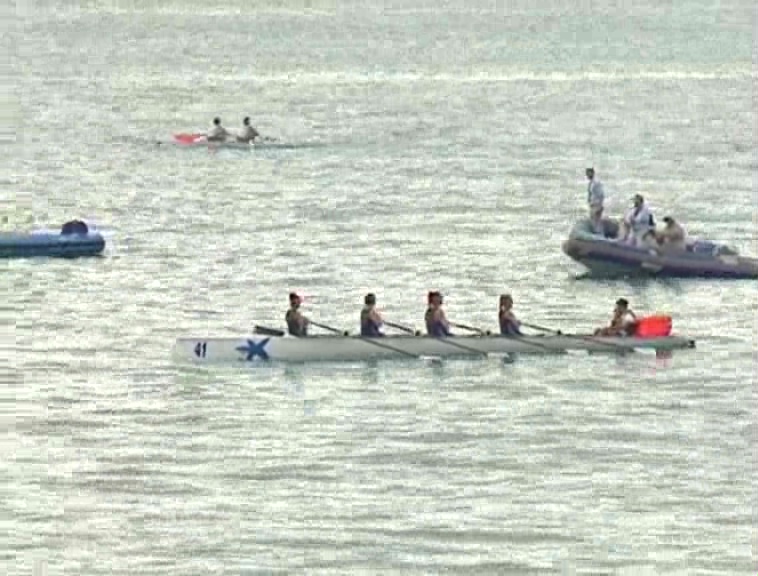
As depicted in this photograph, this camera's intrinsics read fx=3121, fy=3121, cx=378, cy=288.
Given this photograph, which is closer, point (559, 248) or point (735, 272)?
point (735, 272)

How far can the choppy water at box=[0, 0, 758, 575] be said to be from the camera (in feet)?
154

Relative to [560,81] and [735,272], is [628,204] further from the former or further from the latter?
[560,81]

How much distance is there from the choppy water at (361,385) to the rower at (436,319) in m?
0.77

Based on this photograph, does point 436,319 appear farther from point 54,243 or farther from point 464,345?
point 54,243

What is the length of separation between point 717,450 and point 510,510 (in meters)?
6.19

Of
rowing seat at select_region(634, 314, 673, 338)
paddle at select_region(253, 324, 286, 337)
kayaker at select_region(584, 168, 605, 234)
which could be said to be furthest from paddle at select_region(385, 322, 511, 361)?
kayaker at select_region(584, 168, 605, 234)

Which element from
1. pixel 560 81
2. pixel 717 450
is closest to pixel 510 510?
pixel 717 450

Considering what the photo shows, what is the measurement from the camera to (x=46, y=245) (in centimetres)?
7588

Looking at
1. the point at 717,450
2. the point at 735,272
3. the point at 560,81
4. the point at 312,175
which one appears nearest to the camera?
the point at 717,450

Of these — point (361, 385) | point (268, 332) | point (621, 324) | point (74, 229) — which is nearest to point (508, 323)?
point (621, 324)

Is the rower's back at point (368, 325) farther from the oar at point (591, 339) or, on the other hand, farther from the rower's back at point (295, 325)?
the oar at point (591, 339)

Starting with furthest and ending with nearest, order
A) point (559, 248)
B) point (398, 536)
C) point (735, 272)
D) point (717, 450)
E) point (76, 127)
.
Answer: point (76, 127), point (559, 248), point (735, 272), point (717, 450), point (398, 536)

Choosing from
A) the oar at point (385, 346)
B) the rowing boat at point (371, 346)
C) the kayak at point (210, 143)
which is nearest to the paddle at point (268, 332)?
the rowing boat at point (371, 346)

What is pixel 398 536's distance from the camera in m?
46.7
